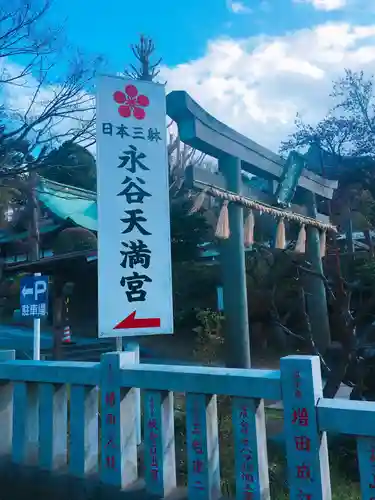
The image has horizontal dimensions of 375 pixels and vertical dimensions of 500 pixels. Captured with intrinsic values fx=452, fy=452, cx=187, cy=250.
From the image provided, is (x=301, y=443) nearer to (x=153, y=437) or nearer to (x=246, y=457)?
(x=246, y=457)

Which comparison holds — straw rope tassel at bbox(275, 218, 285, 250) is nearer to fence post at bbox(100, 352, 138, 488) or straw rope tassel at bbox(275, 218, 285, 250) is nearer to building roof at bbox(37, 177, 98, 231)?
fence post at bbox(100, 352, 138, 488)

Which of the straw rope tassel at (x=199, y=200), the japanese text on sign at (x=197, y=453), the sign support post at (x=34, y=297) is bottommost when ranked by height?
the japanese text on sign at (x=197, y=453)

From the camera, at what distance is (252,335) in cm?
1330

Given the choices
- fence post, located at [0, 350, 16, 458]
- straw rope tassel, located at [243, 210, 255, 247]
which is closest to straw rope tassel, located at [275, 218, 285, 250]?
straw rope tassel, located at [243, 210, 255, 247]

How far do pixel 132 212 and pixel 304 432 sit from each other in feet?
7.06

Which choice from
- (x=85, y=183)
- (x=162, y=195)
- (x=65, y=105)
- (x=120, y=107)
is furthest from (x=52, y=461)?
(x=85, y=183)

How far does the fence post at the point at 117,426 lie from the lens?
2.55 meters

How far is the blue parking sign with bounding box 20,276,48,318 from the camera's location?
5.93 meters

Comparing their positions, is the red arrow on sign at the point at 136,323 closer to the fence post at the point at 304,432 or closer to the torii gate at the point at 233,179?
the fence post at the point at 304,432

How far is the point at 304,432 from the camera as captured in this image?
2.02 m

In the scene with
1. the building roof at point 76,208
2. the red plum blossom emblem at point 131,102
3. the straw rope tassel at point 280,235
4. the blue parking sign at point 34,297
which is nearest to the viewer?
the red plum blossom emblem at point 131,102

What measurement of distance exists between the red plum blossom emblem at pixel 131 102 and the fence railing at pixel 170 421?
204cm

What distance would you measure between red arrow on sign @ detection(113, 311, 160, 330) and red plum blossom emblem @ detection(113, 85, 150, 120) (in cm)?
165

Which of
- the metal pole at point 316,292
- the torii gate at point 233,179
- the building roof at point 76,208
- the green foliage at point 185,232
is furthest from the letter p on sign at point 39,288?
the green foliage at point 185,232
